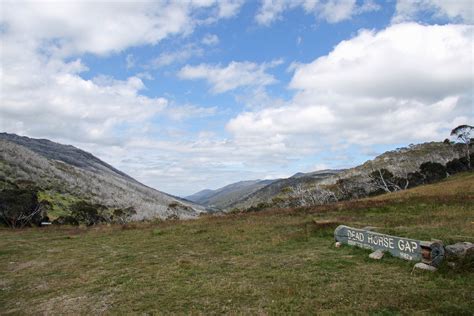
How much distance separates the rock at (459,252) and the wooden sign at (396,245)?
402mm

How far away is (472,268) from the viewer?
12898 millimetres

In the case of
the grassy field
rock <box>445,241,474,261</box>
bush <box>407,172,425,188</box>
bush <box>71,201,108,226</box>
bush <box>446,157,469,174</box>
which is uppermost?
bush <box>446,157,469,174</box>

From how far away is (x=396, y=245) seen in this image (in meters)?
15.3

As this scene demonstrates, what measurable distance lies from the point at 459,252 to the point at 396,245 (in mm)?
2243

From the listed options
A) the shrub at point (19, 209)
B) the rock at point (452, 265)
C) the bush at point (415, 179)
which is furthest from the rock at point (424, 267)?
the bush at point (415, 179)

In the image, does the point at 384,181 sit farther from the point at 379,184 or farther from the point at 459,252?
the point at 459,252

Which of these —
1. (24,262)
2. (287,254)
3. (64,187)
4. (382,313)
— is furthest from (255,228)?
(64,187)

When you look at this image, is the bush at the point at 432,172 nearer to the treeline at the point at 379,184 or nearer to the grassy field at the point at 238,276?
the treeline at the point at 379,184

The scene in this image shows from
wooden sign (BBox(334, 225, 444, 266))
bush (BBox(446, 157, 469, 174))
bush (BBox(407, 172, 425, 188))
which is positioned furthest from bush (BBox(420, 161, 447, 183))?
wooden sign (BBox(334, 225, 444, 266))

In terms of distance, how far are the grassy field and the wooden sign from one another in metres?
0.44

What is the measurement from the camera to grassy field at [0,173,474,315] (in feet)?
36.0

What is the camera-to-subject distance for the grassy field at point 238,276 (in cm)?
1098

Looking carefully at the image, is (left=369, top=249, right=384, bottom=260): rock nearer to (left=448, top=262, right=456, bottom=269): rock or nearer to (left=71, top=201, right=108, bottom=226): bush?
(left=448, top=262, right=456, bottom=269): rock

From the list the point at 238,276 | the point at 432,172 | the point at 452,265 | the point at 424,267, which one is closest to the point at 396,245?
the point at 424,267
